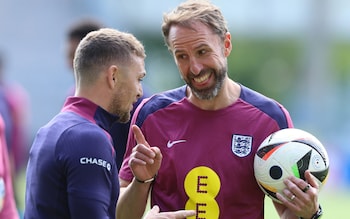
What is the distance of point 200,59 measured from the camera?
5.90m

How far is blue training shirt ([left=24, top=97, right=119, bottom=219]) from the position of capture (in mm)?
5152

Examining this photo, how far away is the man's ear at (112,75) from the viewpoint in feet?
18.3

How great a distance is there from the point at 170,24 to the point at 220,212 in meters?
1.24

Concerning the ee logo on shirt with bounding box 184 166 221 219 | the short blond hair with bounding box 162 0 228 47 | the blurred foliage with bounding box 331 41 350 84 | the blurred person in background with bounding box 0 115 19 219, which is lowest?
the blurred foliage with bounding box 331 41 350 84

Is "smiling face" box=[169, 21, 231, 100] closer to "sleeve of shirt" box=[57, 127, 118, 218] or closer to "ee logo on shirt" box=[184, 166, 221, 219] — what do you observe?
"ee logo on shirt" box=[184, 166, 221, 219]

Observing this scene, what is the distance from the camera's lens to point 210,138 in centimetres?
603

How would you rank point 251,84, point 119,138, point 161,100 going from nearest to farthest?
point 161,100 → point 119,138 → point 251,84

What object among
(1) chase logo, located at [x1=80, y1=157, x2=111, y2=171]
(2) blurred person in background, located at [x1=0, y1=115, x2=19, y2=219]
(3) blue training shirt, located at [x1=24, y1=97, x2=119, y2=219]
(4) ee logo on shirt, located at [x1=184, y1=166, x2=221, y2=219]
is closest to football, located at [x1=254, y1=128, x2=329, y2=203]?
(4) ee logo on shirt, located at [x1=184, y1=166, x2=221, y2=219]

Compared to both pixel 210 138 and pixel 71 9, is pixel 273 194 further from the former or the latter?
pixel 71 9

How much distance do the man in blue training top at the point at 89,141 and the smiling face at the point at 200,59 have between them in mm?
280

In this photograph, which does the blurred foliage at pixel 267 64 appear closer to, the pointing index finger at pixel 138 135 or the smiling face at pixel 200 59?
the smiling face at pixel 200 59

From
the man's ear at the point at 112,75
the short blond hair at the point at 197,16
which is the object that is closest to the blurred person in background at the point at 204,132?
the short blond hair at the point at 197,16

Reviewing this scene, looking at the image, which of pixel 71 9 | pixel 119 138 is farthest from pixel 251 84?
pixel 119 138

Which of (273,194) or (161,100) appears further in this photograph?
(161,100)
